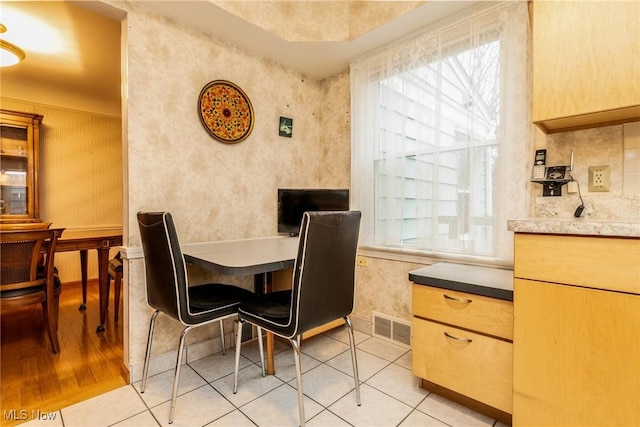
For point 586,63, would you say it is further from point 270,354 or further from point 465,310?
point 270,354

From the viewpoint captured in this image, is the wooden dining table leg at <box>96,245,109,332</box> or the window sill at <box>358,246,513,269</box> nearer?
the window sill at <box>358,246,513,269</box>

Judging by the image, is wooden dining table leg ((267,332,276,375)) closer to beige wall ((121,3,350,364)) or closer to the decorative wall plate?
beige wall ((121,3,350,364))

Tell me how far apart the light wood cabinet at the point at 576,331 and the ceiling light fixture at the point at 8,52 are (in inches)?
142

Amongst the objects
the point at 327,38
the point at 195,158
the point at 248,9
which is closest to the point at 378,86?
the point at 327,38

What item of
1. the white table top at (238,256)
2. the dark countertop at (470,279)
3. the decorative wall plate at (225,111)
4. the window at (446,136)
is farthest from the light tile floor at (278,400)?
the decorative wall plate at (225,111)

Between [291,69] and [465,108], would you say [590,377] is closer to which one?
[465,108]

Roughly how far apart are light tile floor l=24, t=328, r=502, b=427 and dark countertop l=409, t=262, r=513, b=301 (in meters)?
0.64

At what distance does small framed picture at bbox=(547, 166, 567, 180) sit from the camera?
1592 mm

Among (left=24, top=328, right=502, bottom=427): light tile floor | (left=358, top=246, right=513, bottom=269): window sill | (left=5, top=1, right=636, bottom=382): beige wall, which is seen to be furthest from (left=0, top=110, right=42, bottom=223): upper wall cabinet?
(left=358, top=246, right=513, bottom=269): window sill

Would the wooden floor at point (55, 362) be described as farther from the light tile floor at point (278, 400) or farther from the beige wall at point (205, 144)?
the beige wall at point (205, 144)

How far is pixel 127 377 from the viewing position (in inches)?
71.7

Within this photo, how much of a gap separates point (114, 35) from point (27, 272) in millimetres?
1909

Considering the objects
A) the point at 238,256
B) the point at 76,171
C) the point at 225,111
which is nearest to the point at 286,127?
the point at 225,111

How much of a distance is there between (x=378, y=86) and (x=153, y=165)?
1768 mm
